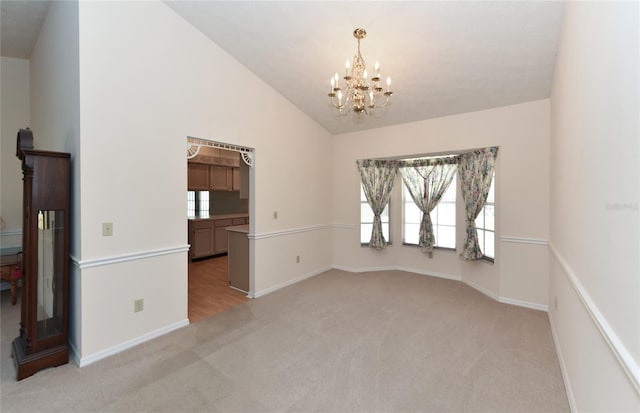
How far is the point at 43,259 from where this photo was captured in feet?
7.90

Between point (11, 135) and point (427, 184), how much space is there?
625 centimetres

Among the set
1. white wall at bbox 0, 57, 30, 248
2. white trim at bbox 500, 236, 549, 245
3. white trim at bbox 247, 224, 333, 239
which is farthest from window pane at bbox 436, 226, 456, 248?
white wall at bbox 0, 57, 30, 248

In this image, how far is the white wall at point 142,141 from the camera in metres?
2.40

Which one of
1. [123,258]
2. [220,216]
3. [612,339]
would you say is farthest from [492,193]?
[220,216]

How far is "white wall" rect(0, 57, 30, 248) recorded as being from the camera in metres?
3.98

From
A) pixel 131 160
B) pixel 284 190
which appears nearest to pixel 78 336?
pixel 131 160

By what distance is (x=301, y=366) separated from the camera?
2342 millimetres

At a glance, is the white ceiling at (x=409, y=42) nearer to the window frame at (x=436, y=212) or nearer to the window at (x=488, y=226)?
the window at (x=488, y=226)

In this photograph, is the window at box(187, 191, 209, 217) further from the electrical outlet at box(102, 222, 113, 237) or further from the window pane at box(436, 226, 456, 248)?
the window pane at box(436, 226, 456, 248)

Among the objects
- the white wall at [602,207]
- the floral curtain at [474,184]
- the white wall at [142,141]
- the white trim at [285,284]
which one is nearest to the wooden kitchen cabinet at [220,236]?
the white trim at [285,284]

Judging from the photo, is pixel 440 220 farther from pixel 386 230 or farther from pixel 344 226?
pixel 344 226

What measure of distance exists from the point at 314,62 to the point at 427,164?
2.58 m

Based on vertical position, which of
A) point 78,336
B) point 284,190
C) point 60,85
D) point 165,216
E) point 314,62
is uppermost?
point 314,62

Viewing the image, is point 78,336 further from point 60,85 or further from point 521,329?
point 521,329
